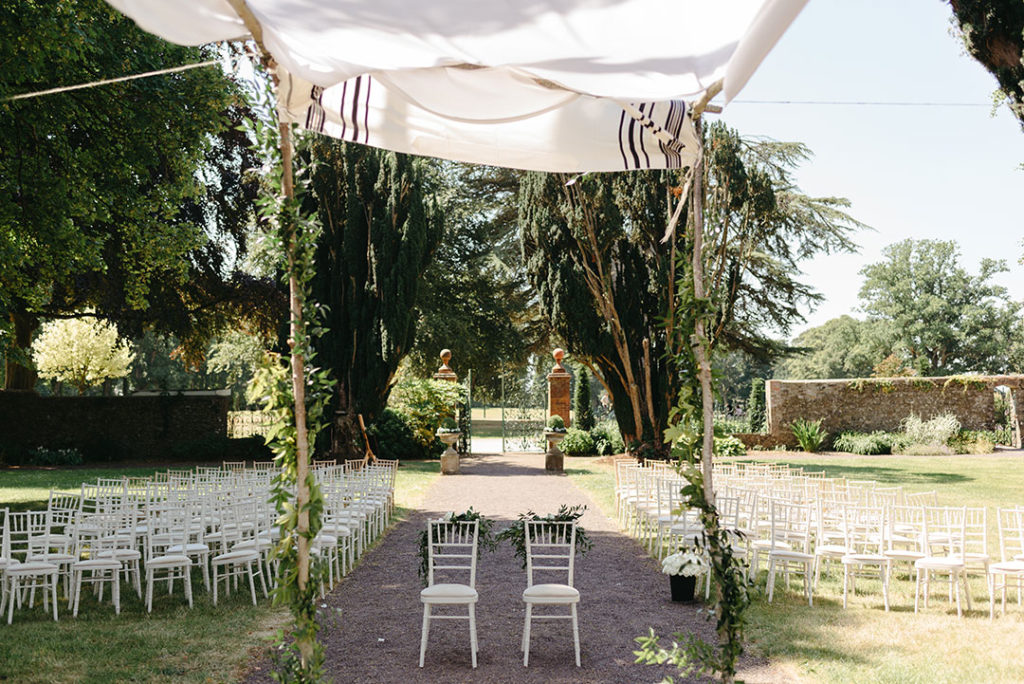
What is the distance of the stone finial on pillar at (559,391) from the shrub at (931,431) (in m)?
10.2

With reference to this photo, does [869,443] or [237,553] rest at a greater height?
[869,443]

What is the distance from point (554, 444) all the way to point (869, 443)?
9.81 meters

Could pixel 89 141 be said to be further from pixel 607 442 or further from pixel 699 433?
pixel 607 442

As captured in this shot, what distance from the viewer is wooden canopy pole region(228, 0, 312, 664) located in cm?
345

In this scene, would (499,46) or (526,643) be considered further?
(526,643)

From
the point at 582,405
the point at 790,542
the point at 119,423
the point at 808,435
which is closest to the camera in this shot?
the point at 790,542

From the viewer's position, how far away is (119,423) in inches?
837

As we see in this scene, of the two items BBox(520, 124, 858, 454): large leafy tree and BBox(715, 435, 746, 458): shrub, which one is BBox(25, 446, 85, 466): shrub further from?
BBox(715, 435, 746, 458): shrub

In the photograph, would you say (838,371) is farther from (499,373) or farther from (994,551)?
(994,551)

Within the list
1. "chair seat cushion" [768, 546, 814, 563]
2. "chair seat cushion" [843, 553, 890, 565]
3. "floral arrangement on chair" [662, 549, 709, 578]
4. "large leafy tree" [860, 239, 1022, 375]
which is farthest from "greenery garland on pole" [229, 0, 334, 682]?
"large leafy tree" [860, 239, 1022, 375]

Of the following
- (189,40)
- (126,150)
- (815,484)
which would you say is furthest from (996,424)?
(189,40)

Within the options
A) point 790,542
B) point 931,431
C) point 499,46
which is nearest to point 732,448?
point 931,431

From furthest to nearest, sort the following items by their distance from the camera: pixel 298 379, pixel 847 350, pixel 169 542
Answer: pixel 847 350 → pixel 169 542 → pixel 298 379

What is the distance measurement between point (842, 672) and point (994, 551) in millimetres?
5119
